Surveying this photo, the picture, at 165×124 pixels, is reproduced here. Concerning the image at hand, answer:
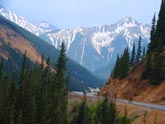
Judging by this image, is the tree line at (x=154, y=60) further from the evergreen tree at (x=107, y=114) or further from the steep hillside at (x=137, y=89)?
the evergreen tree at (x=107, y=114)

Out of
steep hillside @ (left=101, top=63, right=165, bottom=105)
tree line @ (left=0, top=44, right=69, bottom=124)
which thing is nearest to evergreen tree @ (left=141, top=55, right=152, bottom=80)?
steep hillside @ (left=101, top=63, right=165, bottom=105)

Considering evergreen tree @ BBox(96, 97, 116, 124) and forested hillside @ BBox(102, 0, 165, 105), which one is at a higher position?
forested hillside @ BBox(102, 0, 165, 105)

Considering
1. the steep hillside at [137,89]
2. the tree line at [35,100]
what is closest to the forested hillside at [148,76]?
the steep hillside at [137,89]

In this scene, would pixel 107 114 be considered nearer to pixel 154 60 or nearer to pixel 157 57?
pixel 157 57

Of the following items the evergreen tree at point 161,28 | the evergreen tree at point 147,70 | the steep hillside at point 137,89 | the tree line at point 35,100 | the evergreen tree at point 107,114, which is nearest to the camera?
the evergreen tree at point 107,114

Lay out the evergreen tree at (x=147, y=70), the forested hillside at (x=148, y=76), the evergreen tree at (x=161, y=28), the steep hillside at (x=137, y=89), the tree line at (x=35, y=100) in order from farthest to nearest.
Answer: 1. the evergreen tree at (x=161, y=28)
2. the evergreen tree at (x=147, y=70)
3. the forested hillside at (x=148, y=76)
4. the steep hillside at (x=137, y=89)
5. the tree line at (x=35, y=100)

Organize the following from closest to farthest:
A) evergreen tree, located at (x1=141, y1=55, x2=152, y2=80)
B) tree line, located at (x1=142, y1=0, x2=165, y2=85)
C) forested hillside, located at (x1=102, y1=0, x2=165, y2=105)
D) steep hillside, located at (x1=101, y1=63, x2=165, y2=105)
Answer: steep hillside, located at (x1=101, y1=63, x2=165, y2=105) → forested hillside, located at (x1=102, y1=0, x2=165, y2=105) → tree line, located at (x1=142, y1=0, x2=165, y2=85) → evergreen tree, located at (x1=141, y1=55, x2=152, y2=80)

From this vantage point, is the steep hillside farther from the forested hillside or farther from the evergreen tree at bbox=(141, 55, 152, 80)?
the evergreen tree at bbox=(141, 55, 152, 80)

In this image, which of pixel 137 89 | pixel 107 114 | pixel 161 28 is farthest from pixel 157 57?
pixel 107 114

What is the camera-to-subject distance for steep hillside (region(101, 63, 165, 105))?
360ft

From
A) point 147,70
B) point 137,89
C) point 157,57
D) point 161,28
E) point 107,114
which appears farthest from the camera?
point 161,28

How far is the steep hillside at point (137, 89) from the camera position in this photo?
110 meters

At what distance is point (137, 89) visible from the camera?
420 feet

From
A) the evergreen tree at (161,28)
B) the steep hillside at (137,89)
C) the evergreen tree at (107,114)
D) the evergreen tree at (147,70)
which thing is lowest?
the evergreen tree at (107,114)
